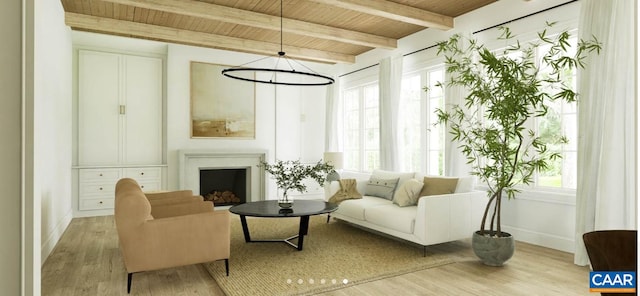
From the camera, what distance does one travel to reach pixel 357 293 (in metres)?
3.00

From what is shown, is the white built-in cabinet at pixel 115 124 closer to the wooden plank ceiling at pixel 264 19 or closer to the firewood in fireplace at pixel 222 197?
the wooden plank ceiling at pixel 264 19

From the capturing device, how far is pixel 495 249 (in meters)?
3.60

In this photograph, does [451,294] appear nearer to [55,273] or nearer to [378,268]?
[378,268]

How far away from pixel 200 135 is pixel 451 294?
17.6ft

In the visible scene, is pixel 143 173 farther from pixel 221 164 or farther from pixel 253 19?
pixel 253 19

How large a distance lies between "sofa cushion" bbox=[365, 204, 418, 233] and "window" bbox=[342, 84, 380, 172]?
8.41ft

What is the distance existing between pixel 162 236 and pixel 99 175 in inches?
159

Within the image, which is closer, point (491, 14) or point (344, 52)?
point (491, 14)

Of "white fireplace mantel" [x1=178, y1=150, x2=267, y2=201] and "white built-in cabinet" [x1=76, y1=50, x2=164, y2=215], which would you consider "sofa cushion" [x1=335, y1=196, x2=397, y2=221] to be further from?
"white built-in cabinet" [x1=76, y1=50, x2=164, y2=215]

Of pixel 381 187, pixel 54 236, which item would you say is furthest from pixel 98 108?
pixel 381 187

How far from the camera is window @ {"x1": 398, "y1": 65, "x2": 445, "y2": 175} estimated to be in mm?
5676

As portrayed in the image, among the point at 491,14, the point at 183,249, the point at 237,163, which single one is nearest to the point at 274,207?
the point at 183,249
